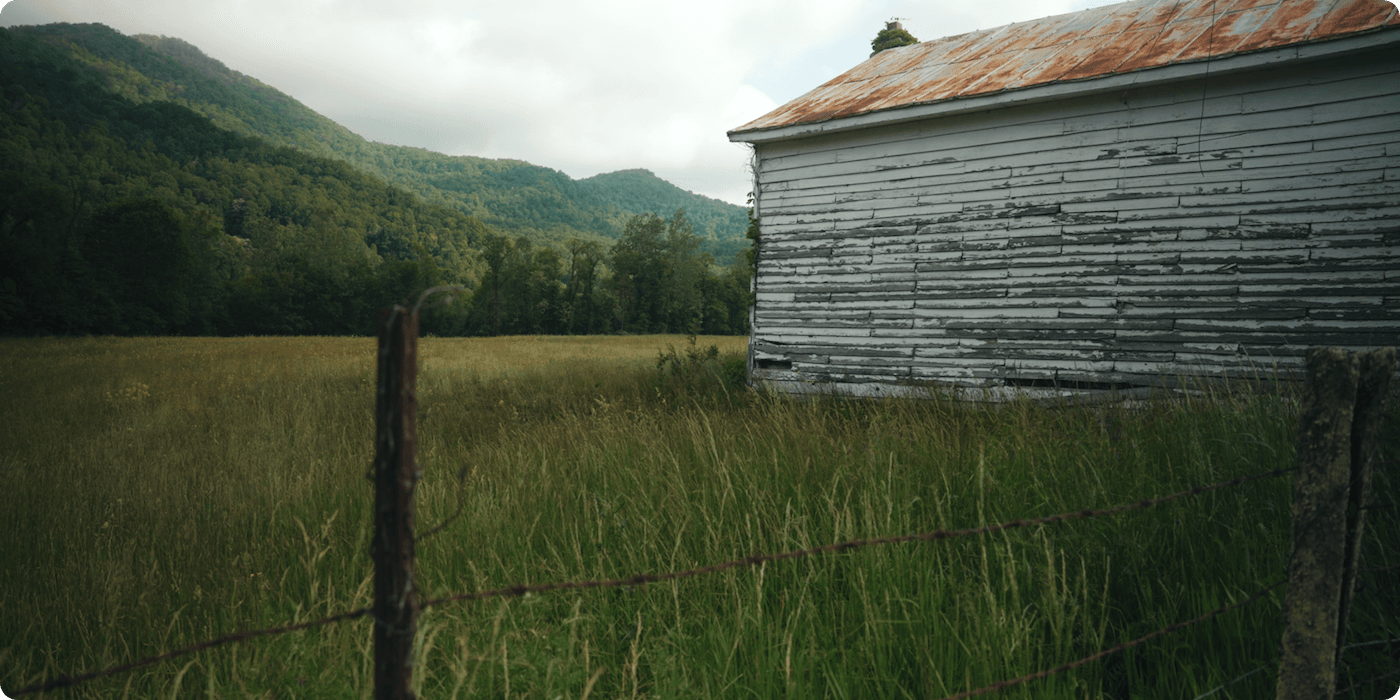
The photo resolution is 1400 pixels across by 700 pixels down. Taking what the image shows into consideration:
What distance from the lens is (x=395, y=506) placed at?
883 millimetres

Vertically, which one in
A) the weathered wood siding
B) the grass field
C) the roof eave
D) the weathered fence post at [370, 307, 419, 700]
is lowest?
the grass field

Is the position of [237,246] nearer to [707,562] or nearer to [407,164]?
[707,562]

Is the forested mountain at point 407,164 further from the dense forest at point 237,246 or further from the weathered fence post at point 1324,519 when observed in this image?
the weathered fence post at point 1324,519

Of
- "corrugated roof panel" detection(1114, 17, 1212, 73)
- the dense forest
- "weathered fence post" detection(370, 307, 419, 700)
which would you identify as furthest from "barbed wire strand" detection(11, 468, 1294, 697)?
the dense forest

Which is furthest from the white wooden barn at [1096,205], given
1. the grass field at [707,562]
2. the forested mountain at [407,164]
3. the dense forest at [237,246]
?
the forested mountain at [407,164]

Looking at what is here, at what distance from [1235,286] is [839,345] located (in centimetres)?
428

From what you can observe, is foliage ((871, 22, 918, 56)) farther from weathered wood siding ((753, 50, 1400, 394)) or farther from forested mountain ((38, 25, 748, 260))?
forested mountain ((38, 25, 748, 260))

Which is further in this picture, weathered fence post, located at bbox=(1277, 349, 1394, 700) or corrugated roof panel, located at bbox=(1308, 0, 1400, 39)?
corrugated roof panel, located at bbox=(1308, 0, 1400, 39)

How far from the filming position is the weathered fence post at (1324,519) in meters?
1.42

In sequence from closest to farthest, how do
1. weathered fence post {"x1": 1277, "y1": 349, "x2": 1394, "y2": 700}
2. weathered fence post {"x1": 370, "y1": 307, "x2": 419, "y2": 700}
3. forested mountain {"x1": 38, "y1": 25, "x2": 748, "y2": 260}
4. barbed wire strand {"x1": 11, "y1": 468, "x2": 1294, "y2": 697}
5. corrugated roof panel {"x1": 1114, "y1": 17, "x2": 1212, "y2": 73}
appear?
weathered fence post {"x1": 370, "y1": 307, "x2": 419, "y2": 700} < barbed wire strand {"x1": 11, "y1": 468, "x2": 1294, "y2": 697} < weathered fence post {"x1": 1277, "y1": 349, "x2": 1394, "y2": 700} < corrugated roof panel {"x1": 1114, "y1": 17, "x2": 1212, "y2": 73} < forested mountain {"x1": 38, "y1": 25, "x2": 748, "y2": 260}

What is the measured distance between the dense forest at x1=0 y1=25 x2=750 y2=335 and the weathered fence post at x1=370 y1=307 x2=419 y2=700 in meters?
10.5

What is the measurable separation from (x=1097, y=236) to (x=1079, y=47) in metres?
2.67

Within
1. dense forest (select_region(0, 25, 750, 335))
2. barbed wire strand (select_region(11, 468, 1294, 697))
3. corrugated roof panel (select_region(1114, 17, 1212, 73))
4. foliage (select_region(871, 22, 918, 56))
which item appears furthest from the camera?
dense forest (select_region(0, 25, 750, 335))

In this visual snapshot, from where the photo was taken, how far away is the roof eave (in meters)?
5.42
